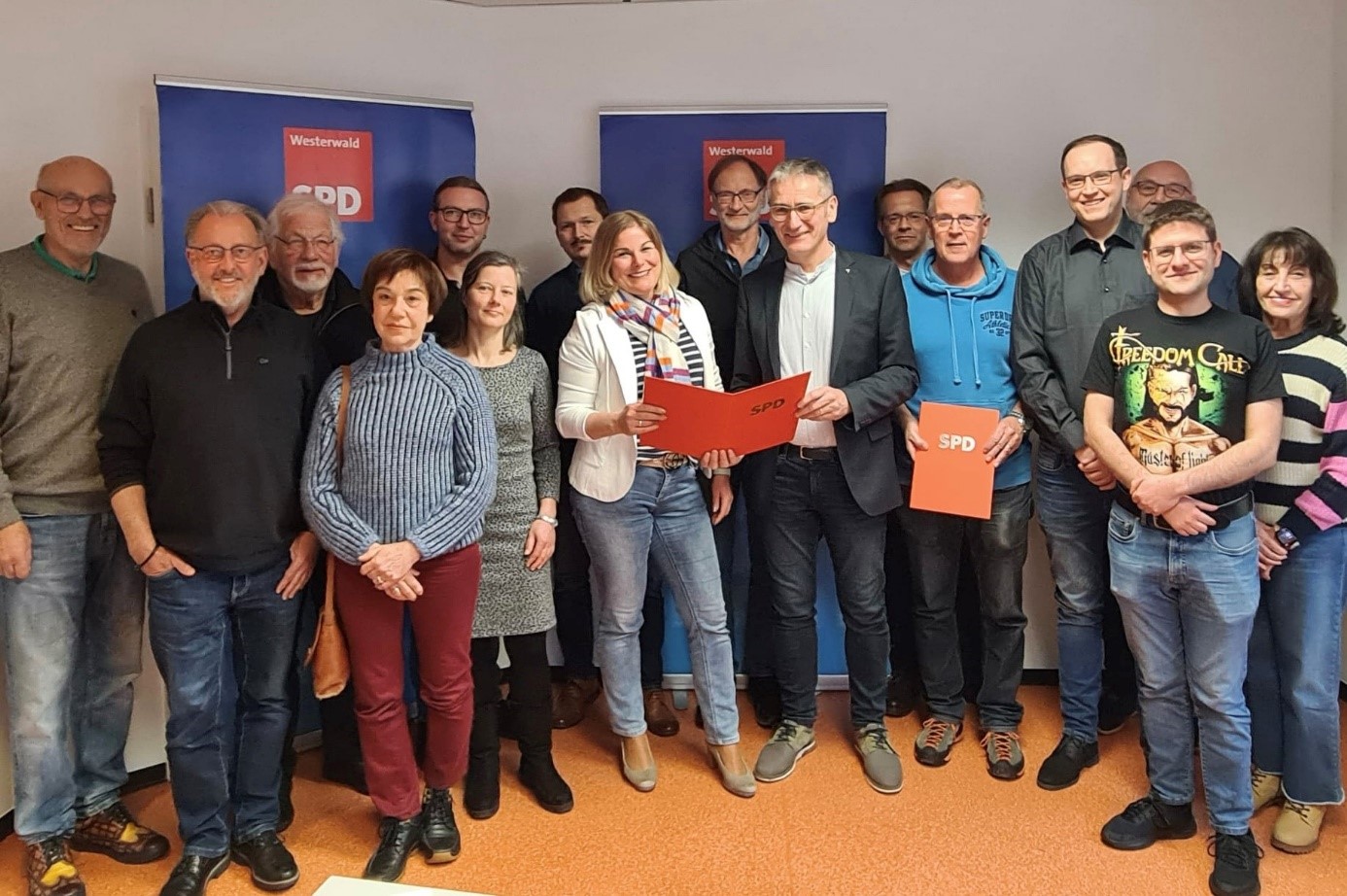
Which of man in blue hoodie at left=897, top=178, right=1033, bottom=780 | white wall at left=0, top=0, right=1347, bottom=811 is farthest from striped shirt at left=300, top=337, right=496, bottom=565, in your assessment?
white wall at left=0, top=0, right=1347, bottom=811

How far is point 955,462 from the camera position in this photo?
8.89 feet

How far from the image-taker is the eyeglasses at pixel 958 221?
2715 mm

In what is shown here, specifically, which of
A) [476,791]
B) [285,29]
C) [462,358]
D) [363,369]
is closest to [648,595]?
[476,791]

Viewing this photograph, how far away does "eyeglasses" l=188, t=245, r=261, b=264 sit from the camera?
2275mm

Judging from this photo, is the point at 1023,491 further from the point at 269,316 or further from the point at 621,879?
the point at 269,316

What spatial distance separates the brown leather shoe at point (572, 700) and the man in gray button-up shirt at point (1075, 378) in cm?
158

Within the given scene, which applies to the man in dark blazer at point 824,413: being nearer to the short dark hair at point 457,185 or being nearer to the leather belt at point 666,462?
the leather belt at point 666,462

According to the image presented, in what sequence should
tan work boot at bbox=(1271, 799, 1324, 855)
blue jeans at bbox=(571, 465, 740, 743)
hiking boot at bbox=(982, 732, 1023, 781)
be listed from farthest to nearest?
hiking boot at bbox=(982, 732, 1023, 781)
blue jeans at bbox=(571, 465, 740, 743)
tan work boot at bbox=(1271, 799, 1324, 855)

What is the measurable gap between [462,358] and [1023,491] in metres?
1.78

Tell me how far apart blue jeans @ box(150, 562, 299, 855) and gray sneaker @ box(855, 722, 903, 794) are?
68.8 inches

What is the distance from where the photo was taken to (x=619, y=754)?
122 inches

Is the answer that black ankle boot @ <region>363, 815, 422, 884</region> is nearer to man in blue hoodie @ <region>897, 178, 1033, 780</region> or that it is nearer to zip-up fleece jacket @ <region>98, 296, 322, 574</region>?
zip-up fleece jacket @ <region>98, 296, 322, 574</region>

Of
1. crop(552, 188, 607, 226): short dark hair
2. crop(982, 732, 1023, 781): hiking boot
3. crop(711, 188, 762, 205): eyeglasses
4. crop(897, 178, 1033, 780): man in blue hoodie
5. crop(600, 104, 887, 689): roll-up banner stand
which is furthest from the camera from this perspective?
crop(600, 104, 887, 689): roll-up banner stand

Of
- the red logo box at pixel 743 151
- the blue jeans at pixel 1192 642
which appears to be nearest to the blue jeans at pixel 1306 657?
the blue jeans at pixel 1192 642
